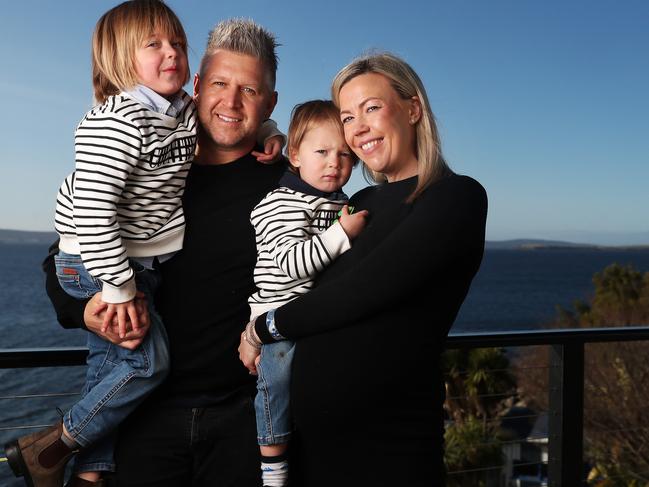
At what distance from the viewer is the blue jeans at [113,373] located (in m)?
1.64

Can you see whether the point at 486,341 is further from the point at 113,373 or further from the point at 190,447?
the point at 113,373

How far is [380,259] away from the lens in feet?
4.61

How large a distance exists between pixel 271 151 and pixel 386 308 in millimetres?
594

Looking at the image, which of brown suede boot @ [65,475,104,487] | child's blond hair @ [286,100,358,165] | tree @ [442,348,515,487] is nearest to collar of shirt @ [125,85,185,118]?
child's blond hair @ [286,100,358,165]

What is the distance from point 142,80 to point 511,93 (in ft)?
211

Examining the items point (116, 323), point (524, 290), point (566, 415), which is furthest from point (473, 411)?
point (524, 290)

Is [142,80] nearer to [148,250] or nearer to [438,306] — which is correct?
[148,250]

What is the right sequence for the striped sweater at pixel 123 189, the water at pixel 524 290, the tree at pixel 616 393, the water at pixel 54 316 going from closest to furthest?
1. the striped sweater at pixel 123 189
2. the tree at pixel 616 393
3. the water at pixel 54 316
4. the water at pixel 524 290

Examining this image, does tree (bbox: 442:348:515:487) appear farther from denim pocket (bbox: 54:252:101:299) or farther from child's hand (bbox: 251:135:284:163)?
denim pocket (bbox: 54:252:101:299)

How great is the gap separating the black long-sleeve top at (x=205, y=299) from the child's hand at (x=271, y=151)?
130mm

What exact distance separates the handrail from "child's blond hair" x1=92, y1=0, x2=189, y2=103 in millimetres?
691

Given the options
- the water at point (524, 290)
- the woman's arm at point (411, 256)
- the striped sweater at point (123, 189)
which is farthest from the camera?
the water at point (524, 290)

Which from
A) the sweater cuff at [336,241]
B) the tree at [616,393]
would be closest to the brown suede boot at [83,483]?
the sweater cuff at [336,241]

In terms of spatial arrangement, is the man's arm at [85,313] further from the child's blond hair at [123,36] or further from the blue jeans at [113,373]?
the child's blond hair at [123,36]
